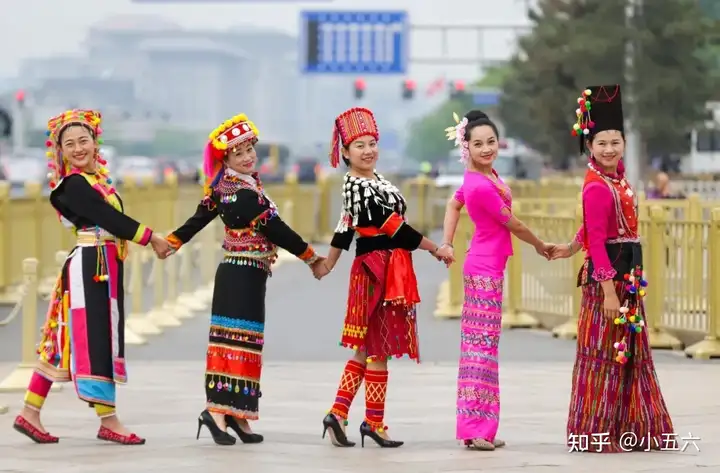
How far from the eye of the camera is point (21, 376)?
46.1 feet

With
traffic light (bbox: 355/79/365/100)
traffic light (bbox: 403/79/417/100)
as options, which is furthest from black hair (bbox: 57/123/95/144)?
traffic light (bbox: 403/79/417/100)

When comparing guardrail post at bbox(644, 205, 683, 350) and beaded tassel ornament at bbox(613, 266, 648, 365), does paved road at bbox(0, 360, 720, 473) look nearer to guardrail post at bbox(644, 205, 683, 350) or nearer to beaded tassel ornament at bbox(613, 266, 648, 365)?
beaded tassel ornament at bbox(613, 266, 648, 365)

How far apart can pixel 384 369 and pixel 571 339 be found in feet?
24.4

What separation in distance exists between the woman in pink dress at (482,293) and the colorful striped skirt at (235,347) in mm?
1114

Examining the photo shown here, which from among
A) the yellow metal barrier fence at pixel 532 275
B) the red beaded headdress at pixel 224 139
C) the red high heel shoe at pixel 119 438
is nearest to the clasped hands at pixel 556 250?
the red beaded headdress at pixel 224 139

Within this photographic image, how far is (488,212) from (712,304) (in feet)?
19.3

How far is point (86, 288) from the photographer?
11.0 meters

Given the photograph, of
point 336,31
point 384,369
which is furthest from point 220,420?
point 336,31

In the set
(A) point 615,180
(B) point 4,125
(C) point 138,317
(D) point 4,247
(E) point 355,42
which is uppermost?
(E) point 355,42

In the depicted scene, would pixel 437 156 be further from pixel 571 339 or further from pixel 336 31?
pixel 571 339

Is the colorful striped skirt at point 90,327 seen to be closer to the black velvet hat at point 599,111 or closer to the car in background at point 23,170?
the black velvet hat at point 599,111

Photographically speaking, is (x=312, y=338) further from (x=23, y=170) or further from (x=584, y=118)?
(x=23, y=170)

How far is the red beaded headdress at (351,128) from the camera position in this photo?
10.8 meters

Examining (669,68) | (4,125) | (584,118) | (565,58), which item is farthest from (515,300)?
(565,58)
